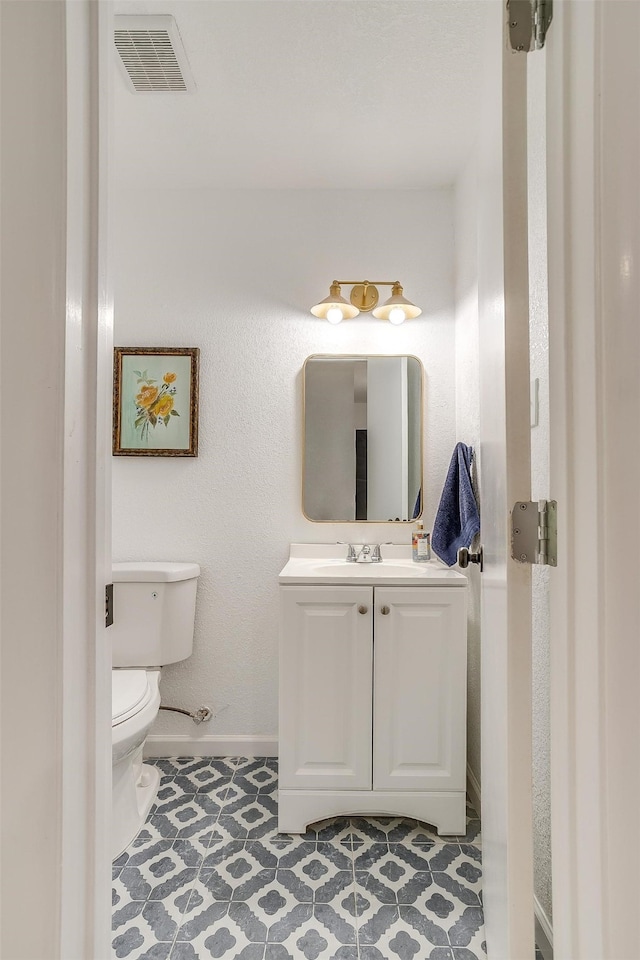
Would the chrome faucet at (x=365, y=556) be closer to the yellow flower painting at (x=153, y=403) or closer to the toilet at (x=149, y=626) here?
the toilet at (x=149, y=626)

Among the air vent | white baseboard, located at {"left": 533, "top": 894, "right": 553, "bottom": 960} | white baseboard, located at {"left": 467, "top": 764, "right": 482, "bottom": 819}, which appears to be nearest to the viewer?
white baseboard, located at {"left": 533, "top": 894, "right": 553, "bottom": 960}

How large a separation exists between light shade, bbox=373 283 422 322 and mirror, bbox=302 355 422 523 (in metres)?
0.19

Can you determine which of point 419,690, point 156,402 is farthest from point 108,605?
point 156,402

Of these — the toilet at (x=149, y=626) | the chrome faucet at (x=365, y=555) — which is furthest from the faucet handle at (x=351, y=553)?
the toilet at (x=149, y=626)

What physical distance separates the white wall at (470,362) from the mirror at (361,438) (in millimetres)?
208

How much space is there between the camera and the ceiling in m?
1.35

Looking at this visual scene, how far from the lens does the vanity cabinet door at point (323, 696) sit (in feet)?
5.17

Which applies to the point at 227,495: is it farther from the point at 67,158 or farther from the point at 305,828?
the point at 67,158

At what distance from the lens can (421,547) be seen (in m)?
2.01

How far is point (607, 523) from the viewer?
0.55 metres

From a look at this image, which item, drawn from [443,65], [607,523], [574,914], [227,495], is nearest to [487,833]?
[574,914]

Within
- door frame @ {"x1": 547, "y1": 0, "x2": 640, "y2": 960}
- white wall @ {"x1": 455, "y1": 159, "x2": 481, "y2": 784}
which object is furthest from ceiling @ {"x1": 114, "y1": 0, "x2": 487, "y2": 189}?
door frame @ {"x1": 547, "y1": 0, "x2": 640, "y2": 960}

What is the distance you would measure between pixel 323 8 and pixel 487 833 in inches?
79.4

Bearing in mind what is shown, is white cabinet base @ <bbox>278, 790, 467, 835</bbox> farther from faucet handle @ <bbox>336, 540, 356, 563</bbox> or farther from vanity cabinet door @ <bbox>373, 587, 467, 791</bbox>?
faucet handle @ <bbox>336, 540, 356, 563</bbox>
